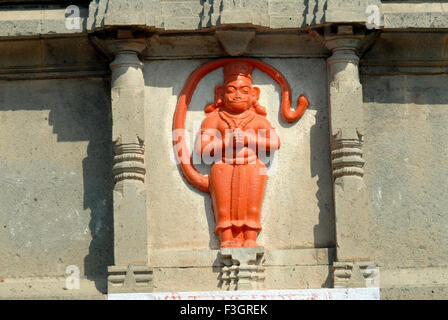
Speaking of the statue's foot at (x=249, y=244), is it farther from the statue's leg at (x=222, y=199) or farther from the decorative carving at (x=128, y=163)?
the decorative carving at (x=128, y=163)

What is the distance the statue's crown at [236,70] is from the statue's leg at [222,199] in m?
0.87

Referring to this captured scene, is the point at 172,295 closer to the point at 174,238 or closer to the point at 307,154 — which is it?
the point at 174,238

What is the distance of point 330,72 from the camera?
15.0m

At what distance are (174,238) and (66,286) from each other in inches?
44.0

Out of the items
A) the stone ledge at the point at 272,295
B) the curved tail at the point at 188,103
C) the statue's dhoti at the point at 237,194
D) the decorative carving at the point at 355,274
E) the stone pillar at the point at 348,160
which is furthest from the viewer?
the curved tail at the point at 188,103

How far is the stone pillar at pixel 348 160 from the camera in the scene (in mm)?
14391

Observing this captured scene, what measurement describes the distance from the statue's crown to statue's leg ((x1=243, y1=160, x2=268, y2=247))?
864 mm

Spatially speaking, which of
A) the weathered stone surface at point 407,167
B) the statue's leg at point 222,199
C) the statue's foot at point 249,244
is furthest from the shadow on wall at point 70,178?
the weathered stone surface at point 407,167

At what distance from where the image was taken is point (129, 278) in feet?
47.0

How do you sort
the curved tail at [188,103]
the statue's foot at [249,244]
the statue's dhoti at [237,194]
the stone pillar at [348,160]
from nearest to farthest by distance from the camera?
1. the stone pillar at [348,160]
2. the statue's foot at [249,244]
3. the statue's dhoti at [237,194]
4. the curved tail at [188,103]

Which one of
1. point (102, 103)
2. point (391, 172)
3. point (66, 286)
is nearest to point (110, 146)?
point (102, 103)

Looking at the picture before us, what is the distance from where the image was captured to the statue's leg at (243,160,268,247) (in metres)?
14.6

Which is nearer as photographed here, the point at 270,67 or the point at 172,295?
the point at 172,295

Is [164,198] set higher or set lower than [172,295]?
higher
